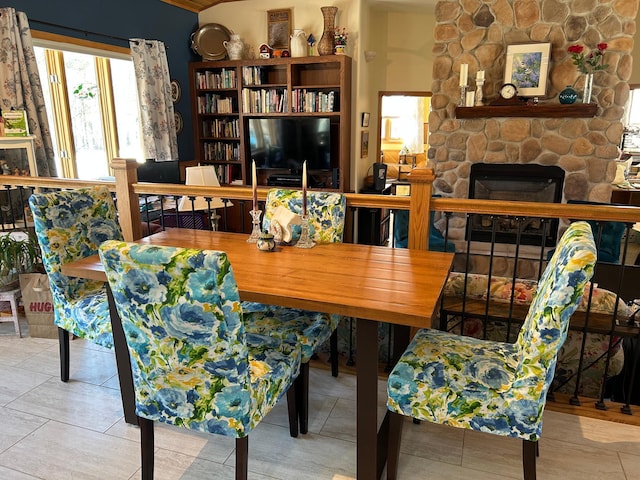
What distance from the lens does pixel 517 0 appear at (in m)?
4.81

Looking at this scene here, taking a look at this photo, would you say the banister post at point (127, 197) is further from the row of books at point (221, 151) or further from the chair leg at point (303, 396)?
the row of books at point (221, 151)

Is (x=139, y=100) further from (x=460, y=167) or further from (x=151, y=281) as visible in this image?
(x=151, y=281)

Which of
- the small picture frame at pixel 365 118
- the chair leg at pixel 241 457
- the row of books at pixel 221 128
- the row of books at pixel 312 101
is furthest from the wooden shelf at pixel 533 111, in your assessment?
the chair leg at pixel 241 457

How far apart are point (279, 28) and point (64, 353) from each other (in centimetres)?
492

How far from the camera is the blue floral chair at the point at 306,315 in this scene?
80.0 inches

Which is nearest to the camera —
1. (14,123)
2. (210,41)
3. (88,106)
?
(14,123)

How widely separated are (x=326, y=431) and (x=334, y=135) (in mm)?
4555

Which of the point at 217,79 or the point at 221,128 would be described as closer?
the point at 217,79

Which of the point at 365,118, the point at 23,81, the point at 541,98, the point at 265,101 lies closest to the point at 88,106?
the point at 23,81

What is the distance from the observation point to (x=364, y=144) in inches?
251

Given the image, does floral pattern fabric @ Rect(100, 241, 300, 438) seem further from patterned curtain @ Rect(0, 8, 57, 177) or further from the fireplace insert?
the fireplace insert

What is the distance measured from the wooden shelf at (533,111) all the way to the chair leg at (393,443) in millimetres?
4052

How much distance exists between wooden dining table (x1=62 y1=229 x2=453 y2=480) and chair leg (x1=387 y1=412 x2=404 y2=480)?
2.1 inches

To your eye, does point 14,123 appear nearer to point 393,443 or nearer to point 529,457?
point 393,443
